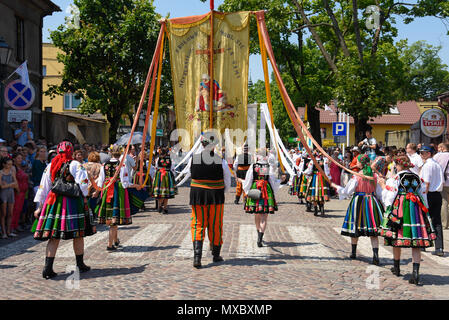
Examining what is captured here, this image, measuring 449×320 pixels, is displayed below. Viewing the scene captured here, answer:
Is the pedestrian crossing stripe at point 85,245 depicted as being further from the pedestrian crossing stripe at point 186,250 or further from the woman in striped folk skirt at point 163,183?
the woman in striped folk skirt at point 163,183

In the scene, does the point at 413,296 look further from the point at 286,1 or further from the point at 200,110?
the point at 286,1

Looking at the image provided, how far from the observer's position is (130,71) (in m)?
27.7

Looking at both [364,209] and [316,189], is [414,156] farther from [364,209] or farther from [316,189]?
[316,189]

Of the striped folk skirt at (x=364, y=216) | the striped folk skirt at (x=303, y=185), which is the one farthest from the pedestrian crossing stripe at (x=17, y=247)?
the striped folk skirt at (x=303, y=185)

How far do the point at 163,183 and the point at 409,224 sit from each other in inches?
343

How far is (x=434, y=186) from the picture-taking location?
28.5 feet

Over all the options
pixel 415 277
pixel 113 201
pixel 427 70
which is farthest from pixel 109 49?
pixel 427 70

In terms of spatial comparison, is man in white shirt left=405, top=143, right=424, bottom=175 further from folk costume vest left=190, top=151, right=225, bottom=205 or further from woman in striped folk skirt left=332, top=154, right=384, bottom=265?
folk costume vest left=190, top=151, right=225, bottom=205

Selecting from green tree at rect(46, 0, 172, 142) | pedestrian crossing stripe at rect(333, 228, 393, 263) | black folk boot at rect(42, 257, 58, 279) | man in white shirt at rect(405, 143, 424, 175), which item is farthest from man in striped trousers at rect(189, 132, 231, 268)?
green tree at rect(46, 0, 172, 142)

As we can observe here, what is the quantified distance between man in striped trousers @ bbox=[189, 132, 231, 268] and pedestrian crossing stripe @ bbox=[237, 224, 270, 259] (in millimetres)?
847

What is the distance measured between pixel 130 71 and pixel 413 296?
78.7ft

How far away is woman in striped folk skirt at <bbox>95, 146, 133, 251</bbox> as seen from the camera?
340 inches
